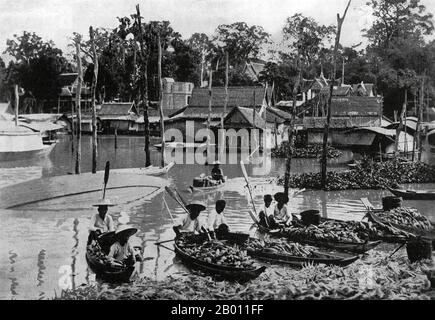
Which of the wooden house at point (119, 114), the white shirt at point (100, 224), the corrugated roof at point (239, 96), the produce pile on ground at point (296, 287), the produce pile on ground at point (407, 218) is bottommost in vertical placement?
the produce pile on ground at point (296, 287)

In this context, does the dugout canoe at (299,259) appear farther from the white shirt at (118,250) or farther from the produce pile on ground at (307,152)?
the produce pile on ground at (307,152)

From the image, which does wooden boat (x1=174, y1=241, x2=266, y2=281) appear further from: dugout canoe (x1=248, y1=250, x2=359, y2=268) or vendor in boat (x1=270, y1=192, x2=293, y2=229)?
vendor in boat (x1=270, y1=192, x2=293, y2=229)

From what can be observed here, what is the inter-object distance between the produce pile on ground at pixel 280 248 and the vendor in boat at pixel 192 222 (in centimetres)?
112

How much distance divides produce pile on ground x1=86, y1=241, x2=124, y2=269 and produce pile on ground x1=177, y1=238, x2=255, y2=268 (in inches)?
60.4

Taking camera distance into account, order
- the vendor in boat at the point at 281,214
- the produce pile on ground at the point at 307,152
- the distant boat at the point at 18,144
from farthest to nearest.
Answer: the produce pile on ground at the point at 307,152, the distant boat at the point at 18,144, the vendor in boat at the point at 281,214

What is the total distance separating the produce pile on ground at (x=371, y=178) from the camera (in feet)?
58.4

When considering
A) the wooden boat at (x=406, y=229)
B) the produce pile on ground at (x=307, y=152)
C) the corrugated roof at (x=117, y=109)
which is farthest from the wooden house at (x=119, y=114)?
the wooden boat at (x=406, y=229)

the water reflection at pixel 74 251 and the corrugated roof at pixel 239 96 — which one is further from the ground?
the corrugated roof at pixel 239 96

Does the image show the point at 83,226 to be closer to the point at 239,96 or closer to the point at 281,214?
the point at 281,214

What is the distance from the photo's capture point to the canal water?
933 centimetres

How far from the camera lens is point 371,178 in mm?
18141

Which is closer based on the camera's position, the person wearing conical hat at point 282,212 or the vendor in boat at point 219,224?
the vendor in boat at point 219,224

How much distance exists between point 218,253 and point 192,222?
1.57 m

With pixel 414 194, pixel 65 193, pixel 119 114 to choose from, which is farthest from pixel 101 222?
pixel 119 114
